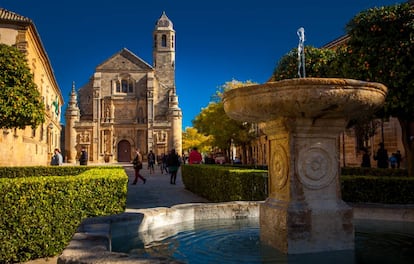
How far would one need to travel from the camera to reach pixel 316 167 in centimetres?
429

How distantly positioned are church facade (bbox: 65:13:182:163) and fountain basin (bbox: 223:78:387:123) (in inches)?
1798

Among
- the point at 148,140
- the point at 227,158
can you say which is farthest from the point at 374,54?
the point at 148,140

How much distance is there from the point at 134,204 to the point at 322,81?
8972mm

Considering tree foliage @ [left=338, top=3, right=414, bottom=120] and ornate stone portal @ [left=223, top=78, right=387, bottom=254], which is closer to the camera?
ornate stone portal @ [left=223, top=78, right=387, bottom=254]

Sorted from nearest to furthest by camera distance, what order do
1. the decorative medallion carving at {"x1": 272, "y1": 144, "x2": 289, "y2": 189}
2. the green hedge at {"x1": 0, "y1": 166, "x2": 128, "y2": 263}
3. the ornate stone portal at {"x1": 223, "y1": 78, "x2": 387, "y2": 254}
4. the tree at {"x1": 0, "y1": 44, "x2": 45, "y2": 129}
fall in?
the ornate stone portal at {"x1": 223, "y1": 78, "x2": 387, "y2": 254} < the decorative medallion carving at {"x1": 272, "y1": 144, "x2": 289, "y2": 189} < the green hedge at {"x1": 0, "y1": 166, "x2": 128, "y2": 263} < the tree at {"x1": 0, "y1": 44, "x2": 45, "y2": 129}

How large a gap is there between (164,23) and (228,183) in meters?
51.4

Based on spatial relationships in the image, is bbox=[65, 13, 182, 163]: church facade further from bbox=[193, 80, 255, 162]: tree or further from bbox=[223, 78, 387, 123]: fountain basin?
bbox=[223, 78, 387, 123]: fountain basin

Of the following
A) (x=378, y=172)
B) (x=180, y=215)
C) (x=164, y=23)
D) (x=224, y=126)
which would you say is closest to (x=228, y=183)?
(x=180, y=215)

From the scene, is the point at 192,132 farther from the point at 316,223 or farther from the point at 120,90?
the point at 316,223

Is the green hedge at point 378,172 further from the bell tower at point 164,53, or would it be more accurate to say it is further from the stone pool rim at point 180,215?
the bell tower at point 164,53

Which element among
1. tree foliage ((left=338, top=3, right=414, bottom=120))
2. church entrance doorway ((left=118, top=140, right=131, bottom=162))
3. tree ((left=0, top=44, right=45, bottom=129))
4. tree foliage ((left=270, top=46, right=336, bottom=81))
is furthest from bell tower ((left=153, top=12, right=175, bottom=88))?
tree foliage ((left=338, top=3, right=414, bottom=120))

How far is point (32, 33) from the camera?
83.6 ft

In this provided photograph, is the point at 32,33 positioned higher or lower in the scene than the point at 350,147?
higher

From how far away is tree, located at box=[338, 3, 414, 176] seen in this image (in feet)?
36.8
